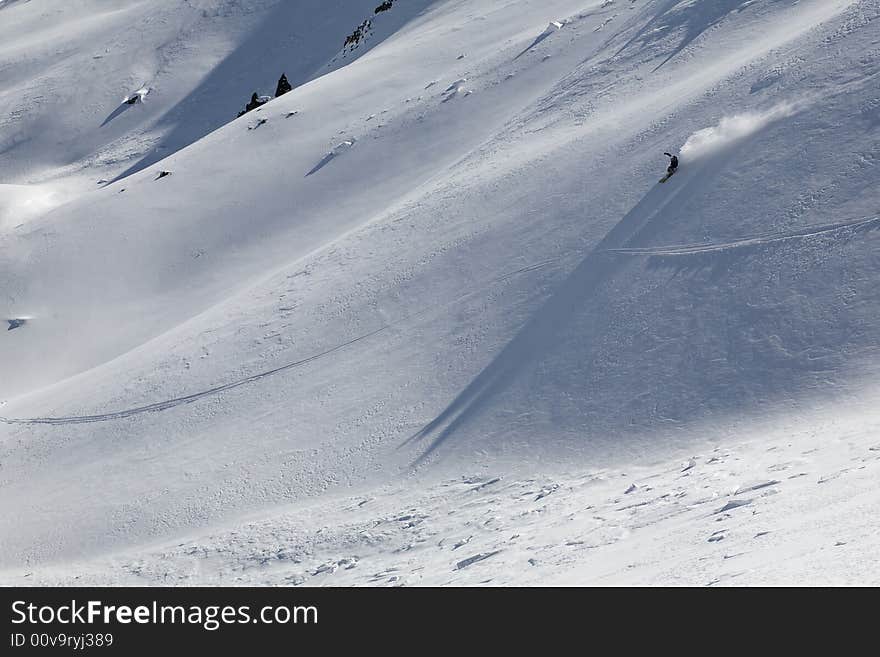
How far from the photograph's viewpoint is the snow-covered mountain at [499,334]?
1544 cm

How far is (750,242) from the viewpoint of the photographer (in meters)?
20.5

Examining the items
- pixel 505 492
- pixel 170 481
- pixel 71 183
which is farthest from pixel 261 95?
pixel 505 492

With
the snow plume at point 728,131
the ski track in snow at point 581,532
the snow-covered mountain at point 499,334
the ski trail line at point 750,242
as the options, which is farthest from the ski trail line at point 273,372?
the ski track in snow at point 581,532

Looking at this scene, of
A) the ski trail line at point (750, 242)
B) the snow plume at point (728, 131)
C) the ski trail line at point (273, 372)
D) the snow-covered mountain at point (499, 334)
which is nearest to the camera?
the snow-covered mountain at point (499, 334)

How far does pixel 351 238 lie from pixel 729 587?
20.0 meters

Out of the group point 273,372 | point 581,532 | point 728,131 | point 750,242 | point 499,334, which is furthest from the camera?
point 273,372

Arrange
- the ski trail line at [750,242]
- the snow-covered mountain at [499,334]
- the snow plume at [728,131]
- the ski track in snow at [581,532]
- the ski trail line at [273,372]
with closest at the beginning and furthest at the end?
1. the ski track in snow at [581,532]
2. the snow-covered mountain at [499,334]
3. the ski trail line at [750,242]
4. the snow plume at [728,131]
5. the ski trail line at [273,372]

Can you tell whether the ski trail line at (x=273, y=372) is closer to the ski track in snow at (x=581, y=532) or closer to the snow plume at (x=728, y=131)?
the snow plume at (x=728, y=131)

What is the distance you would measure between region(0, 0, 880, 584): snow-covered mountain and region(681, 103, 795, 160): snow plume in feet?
0.29

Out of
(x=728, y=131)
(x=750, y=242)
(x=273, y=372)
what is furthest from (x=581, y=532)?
(x=728, y=131)

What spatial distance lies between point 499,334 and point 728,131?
761cm

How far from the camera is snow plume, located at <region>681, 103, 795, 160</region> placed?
75.6ft

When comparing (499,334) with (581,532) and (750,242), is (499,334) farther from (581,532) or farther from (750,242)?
(581,532)

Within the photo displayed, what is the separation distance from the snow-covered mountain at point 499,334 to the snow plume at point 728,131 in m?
0.09
